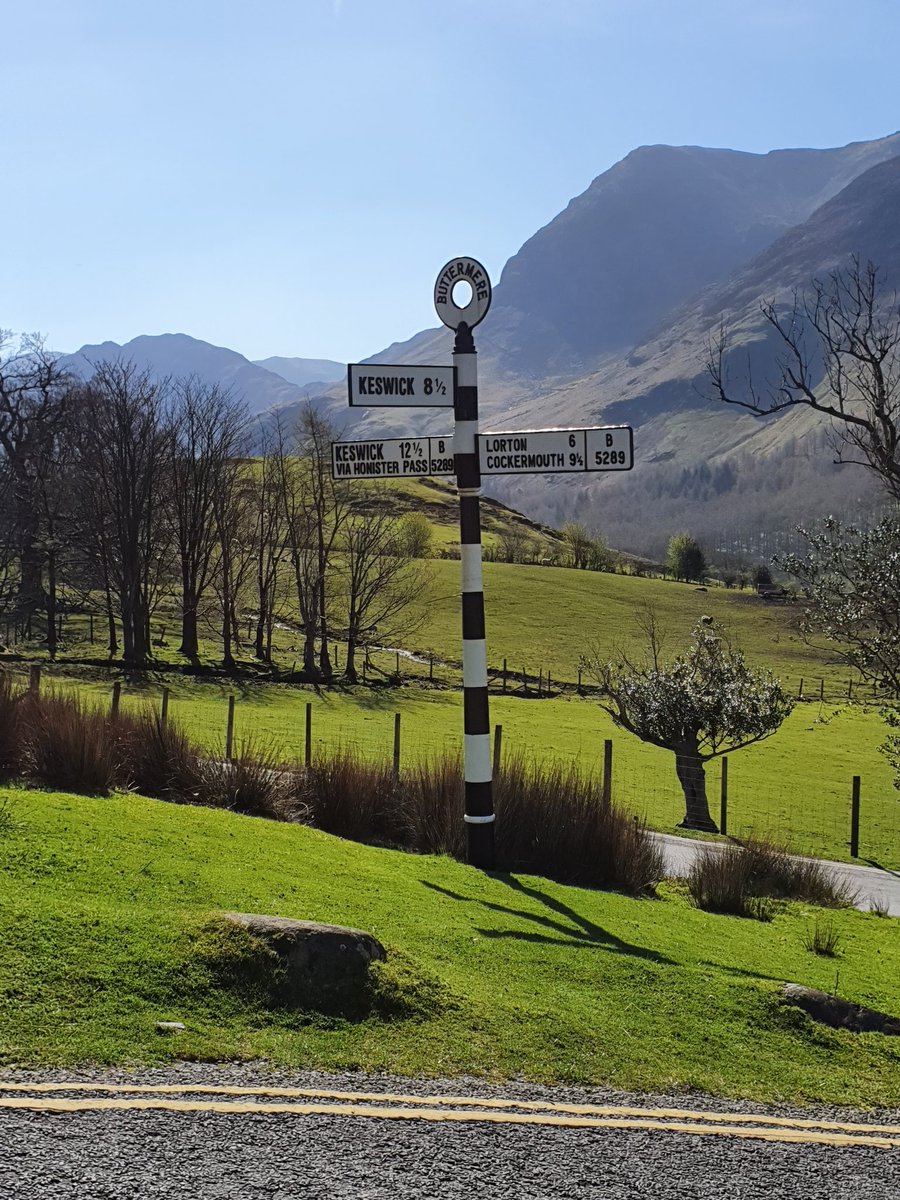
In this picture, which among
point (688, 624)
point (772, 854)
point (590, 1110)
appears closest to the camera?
point (590, 1110)

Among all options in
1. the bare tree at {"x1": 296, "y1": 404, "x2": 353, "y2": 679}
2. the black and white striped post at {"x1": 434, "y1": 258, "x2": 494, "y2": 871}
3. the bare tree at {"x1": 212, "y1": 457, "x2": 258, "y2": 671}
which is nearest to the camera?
the black and white striped post at {"x1": 434, "y1": 258, "x2": 494, "y2": 871}

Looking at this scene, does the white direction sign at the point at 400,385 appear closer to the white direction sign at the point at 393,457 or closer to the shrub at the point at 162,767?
the white direction sign at the point at 393,457

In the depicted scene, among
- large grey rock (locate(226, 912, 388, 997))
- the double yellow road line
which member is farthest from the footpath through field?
the double yellow road line

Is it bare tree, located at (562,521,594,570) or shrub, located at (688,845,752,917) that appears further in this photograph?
bare tree, located at (562,521,594,570)

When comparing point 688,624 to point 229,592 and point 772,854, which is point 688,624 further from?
point 772,854

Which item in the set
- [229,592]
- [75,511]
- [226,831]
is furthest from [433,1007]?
[75,511]

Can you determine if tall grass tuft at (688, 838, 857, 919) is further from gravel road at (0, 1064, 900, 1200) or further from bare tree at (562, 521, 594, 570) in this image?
bare tree at (562, 521, 594, 570)

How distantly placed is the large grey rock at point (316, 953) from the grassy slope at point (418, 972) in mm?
298

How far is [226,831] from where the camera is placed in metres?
10.9

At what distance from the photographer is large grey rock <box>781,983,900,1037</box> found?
7820mm

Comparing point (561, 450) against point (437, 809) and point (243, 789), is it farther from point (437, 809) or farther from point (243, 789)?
point (243, 789)

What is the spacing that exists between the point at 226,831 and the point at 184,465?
54204mm

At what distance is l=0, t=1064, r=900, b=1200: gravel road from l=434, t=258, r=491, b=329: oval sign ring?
8392 mm

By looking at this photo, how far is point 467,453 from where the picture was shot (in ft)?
39.2
